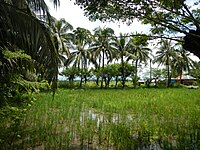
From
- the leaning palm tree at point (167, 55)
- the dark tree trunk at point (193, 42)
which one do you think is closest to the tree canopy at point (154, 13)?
the dark tree trunk at point (193, 42)

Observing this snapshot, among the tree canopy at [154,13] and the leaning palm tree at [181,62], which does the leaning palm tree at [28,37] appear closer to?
the tree canopy at [154,13]

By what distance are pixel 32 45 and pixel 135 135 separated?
323 cm

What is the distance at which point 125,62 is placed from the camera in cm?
3853

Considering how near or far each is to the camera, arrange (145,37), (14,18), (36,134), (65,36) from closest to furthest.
→ (14,18)
(36,134)
(145,37)
(65,36)

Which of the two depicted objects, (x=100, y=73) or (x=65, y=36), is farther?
(x=100, y=73)

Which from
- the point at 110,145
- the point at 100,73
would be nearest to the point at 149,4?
the point at 110,145

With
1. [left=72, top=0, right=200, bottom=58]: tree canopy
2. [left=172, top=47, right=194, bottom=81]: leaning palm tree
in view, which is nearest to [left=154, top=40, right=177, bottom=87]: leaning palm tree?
[left=172, top=47, right=194, bottom=81]: leaning palm tree

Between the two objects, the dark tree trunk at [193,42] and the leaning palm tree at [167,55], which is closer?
the dark tree trunk at [193,42]

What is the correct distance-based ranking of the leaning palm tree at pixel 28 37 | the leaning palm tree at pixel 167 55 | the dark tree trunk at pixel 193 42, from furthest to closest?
the leaning palm tree at pixel 167 55, the dark tree trunk at pixel 193 42, the leaning palm tree at pixel 28 37

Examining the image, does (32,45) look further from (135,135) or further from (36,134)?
(135,135)

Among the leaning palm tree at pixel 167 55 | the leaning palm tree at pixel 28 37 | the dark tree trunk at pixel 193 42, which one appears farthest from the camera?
the leaning palm tree at pixel 167 55

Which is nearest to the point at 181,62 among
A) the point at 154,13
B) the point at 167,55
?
the point at 167,55

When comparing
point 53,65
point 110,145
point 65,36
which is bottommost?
point 110,145

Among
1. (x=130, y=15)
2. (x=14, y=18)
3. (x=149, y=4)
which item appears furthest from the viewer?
(x=130, y=15)
